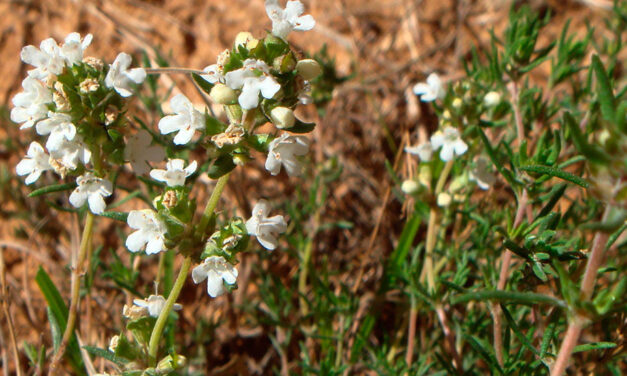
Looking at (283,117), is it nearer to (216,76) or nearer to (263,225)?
(216,76)

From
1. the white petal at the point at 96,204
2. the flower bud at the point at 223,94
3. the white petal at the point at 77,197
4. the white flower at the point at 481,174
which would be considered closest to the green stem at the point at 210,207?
the flower bud at the point at 223,94

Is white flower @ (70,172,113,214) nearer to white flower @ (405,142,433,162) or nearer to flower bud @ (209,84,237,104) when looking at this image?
flower bud @ (209,84,237,104)

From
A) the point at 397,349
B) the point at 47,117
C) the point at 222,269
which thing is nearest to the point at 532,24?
the point at 397,349

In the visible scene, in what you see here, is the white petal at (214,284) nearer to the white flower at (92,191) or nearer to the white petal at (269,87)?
the white flower at (92,191)

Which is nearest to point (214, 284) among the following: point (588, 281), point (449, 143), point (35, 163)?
point (35, 163)

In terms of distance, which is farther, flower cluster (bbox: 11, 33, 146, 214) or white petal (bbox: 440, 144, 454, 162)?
white petal (bbox: 440, 144, 454, 162)

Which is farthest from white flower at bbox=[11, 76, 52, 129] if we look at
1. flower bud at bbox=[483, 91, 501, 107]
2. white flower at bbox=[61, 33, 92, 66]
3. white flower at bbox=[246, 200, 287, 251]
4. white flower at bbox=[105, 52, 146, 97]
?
flower bud at bbox=[483, 91, 501, 107]
